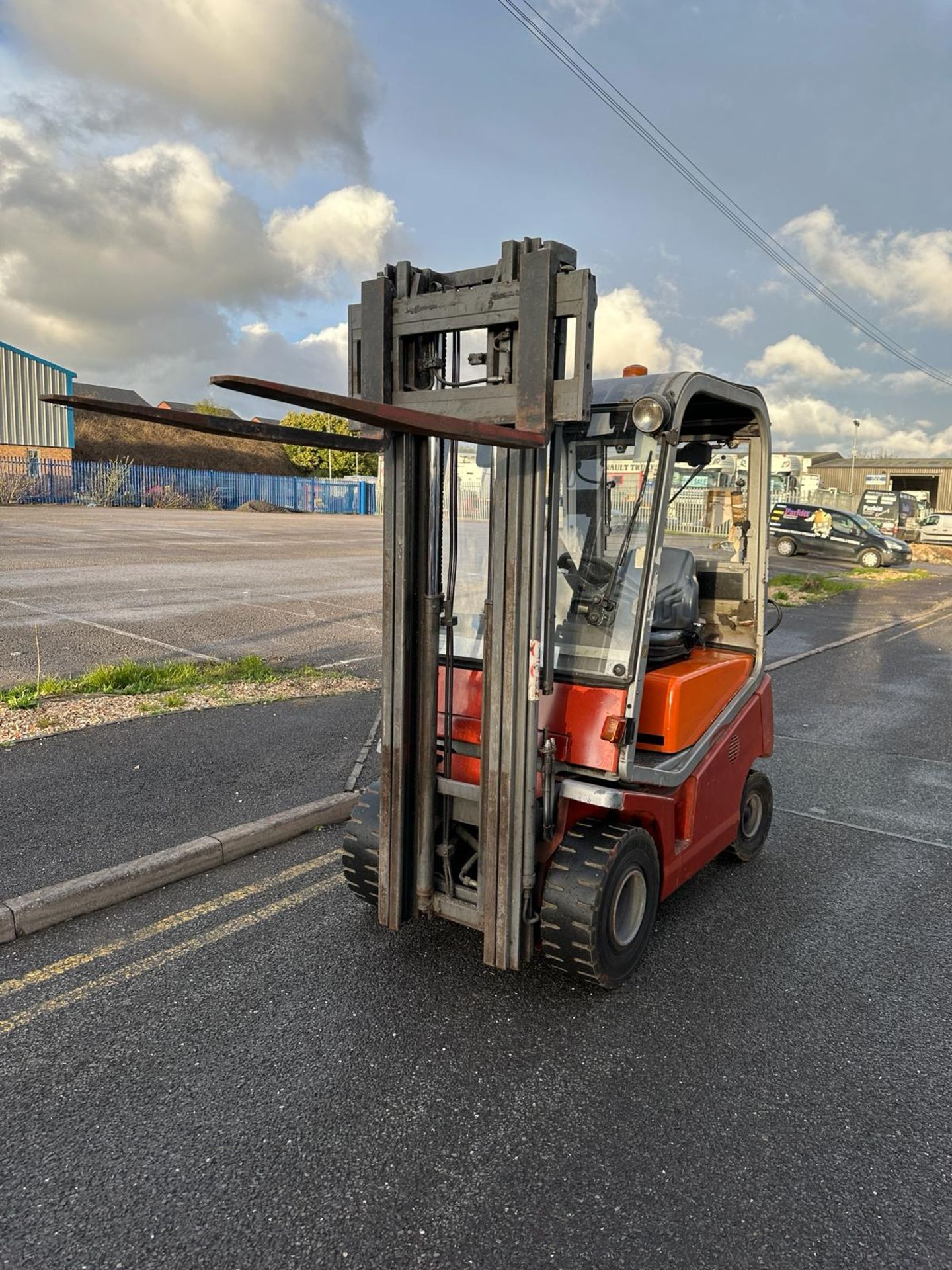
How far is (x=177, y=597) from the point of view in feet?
47.6

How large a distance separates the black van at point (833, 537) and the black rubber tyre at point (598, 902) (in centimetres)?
2681

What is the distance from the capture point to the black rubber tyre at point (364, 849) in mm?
3977

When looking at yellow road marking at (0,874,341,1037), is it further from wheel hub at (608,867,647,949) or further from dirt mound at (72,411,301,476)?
dirt mound at (72,411,301,476)

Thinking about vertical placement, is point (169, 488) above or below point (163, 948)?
above

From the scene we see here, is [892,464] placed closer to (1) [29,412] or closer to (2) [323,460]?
(2) [323,460]

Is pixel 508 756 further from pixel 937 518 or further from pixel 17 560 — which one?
pixel 937 518

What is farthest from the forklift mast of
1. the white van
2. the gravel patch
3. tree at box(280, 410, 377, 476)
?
tree at box(280, 410, 377, 476)

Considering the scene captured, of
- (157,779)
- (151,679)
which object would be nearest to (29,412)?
(151,679)

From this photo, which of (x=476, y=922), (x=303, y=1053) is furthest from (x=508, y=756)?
(x=303, y=1053)

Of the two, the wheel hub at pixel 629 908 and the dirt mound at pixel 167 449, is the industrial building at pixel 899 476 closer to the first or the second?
the dirt mound at pixel 167 449

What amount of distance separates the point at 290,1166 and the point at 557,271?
125 inches

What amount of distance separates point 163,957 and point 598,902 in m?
1.97

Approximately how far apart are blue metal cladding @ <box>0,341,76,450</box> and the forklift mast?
42641 millimetres

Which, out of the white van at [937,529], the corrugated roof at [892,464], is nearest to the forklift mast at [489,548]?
the white van at [937,529]
